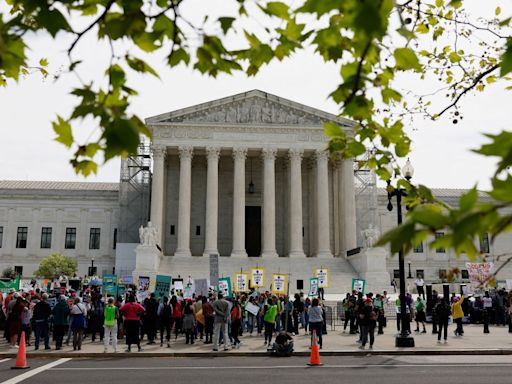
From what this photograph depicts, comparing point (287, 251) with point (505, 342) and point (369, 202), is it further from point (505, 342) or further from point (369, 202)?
point (505, 342)

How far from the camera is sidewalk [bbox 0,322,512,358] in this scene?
1847cm

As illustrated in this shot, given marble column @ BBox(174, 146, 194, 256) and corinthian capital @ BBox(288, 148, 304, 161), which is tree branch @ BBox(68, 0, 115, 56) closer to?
marble column @ BBox(174, 146, 194, 256)

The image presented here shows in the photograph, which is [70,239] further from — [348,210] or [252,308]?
[252,308]

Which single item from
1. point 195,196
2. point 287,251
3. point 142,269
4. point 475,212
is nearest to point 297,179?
point 287,251

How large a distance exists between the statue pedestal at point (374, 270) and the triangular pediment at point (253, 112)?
14.3 m

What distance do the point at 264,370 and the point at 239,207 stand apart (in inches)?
1525

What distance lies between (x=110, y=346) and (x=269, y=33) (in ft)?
59.7

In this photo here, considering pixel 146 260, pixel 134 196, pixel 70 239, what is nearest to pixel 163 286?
pixel 146 260

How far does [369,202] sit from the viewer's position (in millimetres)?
63812

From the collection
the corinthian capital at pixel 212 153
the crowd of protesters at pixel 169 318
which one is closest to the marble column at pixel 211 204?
the corinthian capital at pixel 212 153

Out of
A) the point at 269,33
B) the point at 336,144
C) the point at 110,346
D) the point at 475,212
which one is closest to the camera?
the point at 475,212

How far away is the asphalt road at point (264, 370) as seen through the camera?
41.9 ft

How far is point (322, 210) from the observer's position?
53344 millimetres

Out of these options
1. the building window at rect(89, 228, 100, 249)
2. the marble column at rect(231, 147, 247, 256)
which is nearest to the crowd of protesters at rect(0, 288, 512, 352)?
the marble column at rect(231, 147, 247, 256)
